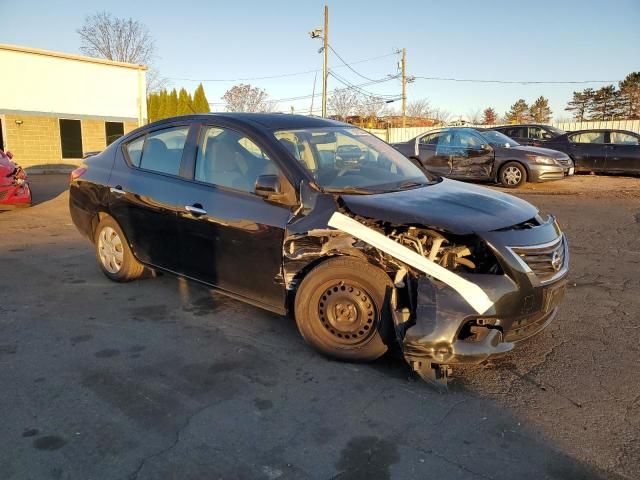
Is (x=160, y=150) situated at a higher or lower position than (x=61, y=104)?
lower

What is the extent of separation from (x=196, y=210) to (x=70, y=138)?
20441 millimetres

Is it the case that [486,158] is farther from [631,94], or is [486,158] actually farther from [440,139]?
[631,94]

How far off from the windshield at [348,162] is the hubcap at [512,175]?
8.70 m

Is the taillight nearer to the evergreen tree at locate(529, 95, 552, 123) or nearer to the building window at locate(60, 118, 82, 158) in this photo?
the building window at locate(60, 118, 82, 158)

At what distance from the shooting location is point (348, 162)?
13.7ft

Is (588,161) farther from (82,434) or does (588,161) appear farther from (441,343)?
(82,434)

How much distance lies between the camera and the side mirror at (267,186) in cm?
360

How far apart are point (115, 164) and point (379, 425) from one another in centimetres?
374

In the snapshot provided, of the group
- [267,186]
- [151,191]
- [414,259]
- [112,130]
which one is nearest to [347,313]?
[414,259]

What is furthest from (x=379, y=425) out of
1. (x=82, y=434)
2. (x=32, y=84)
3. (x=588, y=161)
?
(x=32, y=84)

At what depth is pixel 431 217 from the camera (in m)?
3.24

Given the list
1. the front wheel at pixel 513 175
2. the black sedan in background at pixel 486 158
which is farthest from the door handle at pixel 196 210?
the front wheel at pixel 513 175

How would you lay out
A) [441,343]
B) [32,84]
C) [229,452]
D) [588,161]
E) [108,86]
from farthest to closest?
[108,86] → [32,84] → [588,161] → [441,343] → [229,452]

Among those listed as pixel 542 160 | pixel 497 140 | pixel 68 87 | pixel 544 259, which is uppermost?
pixel 68 87
